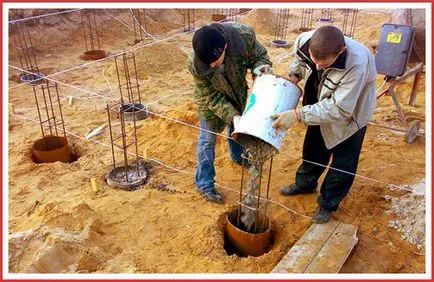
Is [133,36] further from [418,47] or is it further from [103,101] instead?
[418,47]

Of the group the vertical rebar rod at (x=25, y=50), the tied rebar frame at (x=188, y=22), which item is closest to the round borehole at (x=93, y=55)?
the vertical rebar rod at (x=25, y=50)

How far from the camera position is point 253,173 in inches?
→ 129

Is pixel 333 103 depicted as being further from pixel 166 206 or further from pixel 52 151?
pixel 52 151

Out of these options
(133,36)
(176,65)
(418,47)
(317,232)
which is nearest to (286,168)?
(317,232)

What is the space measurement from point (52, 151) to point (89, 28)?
753 centimetres

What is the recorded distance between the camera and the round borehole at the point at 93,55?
9.65 meters

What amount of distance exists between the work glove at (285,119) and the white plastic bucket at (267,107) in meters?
0.05

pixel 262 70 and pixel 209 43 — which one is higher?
pixel 209 43

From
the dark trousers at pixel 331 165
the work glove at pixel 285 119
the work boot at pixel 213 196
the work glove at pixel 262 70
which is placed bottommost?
the work boot at pixel 213 196

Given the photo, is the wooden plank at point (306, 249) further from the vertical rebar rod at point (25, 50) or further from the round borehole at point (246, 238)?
Result: the vertical rebar rod at point (25, 50)

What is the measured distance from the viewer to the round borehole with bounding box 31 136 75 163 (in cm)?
491

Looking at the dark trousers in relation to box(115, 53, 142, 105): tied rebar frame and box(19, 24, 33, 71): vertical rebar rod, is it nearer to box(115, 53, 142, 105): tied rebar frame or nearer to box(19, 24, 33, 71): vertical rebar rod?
box(115, 53, 142, 105): tied rebar frame

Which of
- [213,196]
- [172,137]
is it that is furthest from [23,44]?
[213,196]

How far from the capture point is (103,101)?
696 centimetres
